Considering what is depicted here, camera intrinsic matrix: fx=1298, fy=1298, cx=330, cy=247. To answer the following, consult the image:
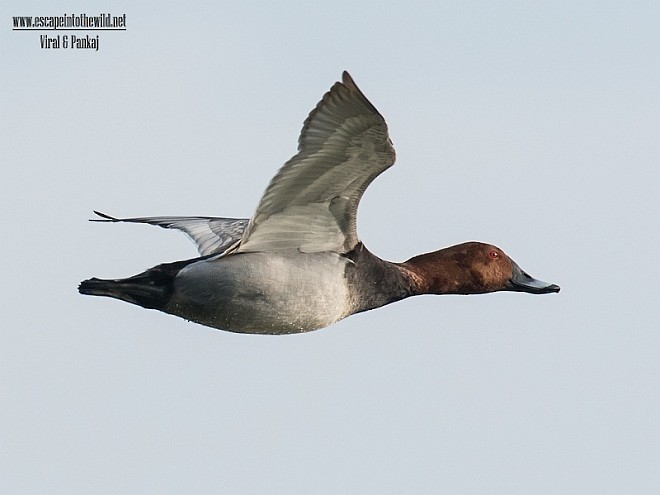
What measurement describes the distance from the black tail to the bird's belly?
6 centimetres

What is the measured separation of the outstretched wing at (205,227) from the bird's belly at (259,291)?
49.4 inches

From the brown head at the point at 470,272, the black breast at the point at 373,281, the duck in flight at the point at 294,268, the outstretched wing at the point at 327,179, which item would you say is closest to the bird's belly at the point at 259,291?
the duck in flight at the point at 294,268

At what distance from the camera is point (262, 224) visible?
836cm

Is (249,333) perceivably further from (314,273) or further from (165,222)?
(165,222)

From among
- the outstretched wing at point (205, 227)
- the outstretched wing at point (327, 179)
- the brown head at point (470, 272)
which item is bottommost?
the brown head at point (470, 272)

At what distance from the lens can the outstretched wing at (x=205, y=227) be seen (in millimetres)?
10062

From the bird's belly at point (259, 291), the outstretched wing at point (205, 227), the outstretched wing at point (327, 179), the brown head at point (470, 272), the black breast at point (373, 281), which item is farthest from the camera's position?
the outstretched wing at point (205, 227)

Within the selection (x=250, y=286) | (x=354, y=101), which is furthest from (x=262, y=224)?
(x=354, y=101)

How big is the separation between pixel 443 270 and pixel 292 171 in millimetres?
2452

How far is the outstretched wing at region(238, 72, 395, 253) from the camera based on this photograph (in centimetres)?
727

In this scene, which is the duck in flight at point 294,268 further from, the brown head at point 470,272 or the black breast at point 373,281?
the brown head at point 470,272

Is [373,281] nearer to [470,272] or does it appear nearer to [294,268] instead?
[294,268]

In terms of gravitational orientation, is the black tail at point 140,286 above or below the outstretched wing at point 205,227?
below

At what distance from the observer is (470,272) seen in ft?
32.6
